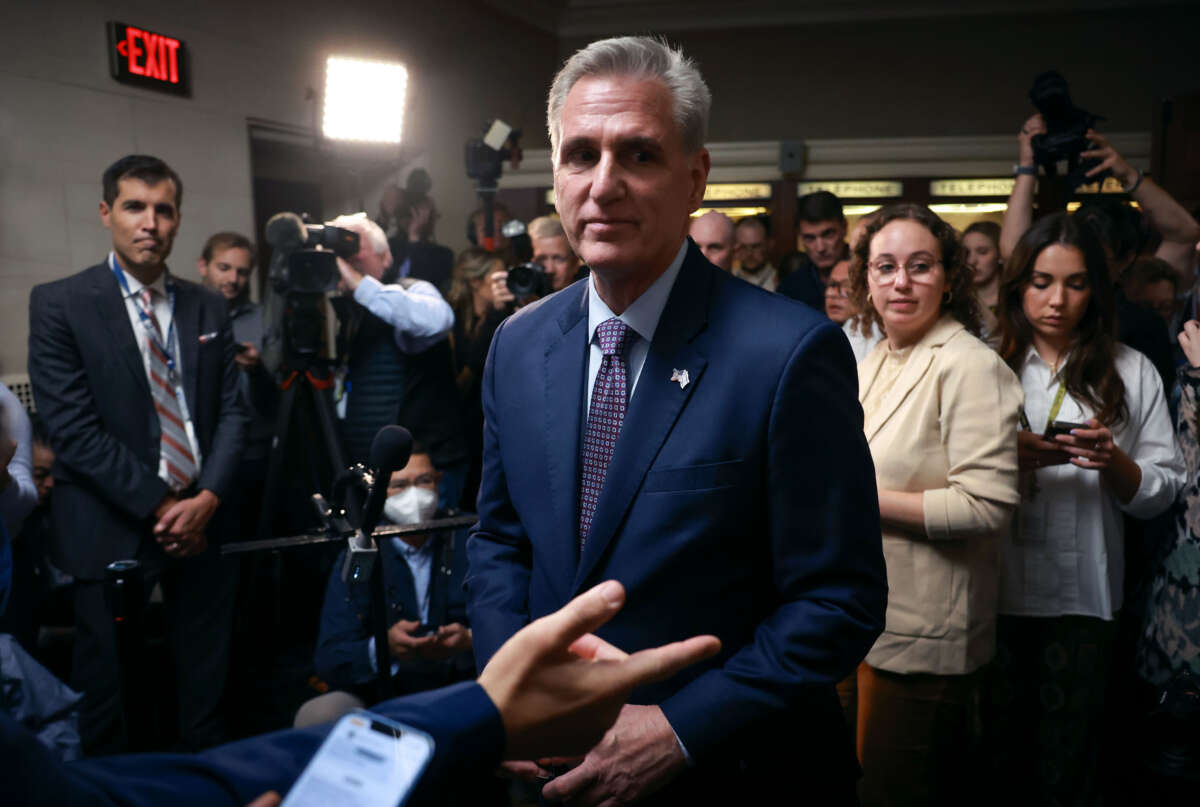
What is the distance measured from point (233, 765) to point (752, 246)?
4.11 metres

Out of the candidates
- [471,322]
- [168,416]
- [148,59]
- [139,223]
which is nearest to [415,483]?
[168,416]

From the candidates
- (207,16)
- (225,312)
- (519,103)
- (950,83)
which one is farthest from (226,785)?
(950,83)

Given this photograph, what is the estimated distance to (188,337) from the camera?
8.10 feet

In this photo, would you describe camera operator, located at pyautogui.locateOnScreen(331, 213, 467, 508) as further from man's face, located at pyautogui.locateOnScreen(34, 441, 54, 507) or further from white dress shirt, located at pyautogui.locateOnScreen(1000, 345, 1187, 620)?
white dress shirt, located at pyautogui.locateOnScreen(1000, 345, 1187, 620)

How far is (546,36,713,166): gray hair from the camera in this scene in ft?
3.60

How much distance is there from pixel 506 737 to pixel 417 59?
6035 millimetres

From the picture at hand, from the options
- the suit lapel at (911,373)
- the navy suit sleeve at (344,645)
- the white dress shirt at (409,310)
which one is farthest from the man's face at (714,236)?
the navy suit sleeve at (344,645)

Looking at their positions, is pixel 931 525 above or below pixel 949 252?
below

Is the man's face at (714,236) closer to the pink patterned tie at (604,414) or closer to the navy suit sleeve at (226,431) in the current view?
the navy suit sleeve at (226,431)

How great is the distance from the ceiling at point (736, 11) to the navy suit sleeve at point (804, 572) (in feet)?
21.1

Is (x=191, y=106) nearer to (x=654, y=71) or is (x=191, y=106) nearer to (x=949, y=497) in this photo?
(x=654, y=71)

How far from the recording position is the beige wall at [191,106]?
3.70 metres

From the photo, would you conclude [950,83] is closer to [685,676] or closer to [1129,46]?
[1129,46]

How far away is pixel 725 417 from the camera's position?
1059 mm
